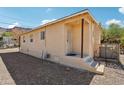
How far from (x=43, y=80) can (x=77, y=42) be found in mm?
5404

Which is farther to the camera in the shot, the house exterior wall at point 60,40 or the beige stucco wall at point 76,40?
the beige stucco wall at point 76,40

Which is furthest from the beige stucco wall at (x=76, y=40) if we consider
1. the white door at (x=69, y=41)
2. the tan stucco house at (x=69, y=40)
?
the white door at (x=69, y=41)

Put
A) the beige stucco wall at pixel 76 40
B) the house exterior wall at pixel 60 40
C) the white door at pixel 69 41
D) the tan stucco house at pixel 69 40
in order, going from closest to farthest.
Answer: the tan stucco house at pixel 69 40
the house exterior wall at pixel 60 40
the white door at pixel 69 41
the beige stucco wall at pixel 76 40

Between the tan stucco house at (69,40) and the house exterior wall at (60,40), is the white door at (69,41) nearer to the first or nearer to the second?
the tan stucco house at (69,40)

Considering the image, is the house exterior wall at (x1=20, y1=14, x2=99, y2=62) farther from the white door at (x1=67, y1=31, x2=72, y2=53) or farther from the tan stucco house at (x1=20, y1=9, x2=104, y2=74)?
the white door at (x1=67, y1=31, x2=72, y2=53)

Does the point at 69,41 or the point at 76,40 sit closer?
the point at 69,41

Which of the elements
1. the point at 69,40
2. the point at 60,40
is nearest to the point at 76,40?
the point at 69,40

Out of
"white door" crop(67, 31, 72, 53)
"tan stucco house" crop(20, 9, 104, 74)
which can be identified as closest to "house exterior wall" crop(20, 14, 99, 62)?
"tan stucco house" crop(20, 9, 104, 74)

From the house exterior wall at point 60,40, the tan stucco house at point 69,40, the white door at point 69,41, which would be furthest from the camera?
the white door at point 69,41

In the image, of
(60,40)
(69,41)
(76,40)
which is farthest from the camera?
(76,40)

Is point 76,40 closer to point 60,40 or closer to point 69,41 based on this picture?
point 69,41

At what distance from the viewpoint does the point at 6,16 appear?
29.8 m

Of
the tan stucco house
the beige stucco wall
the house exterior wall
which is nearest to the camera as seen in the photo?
the tan stucco house
